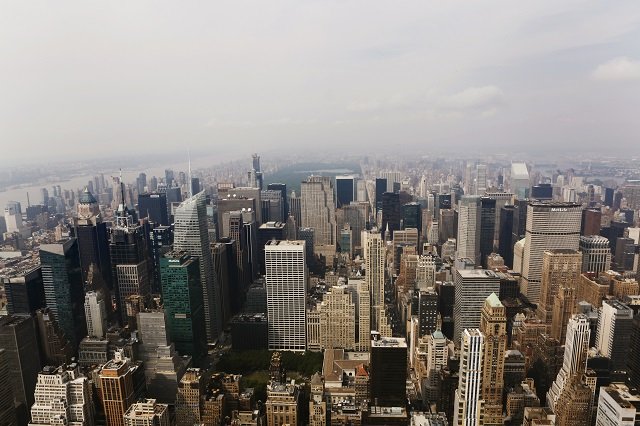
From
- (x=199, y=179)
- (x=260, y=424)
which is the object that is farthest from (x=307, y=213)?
(x=260, y=424)

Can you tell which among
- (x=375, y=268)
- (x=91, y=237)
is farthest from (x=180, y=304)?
(x=375, y=268)

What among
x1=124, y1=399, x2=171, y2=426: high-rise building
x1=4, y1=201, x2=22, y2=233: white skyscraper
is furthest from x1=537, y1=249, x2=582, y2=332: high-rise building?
x1=4, y1=201, x2=22, y2=233: white skyscraper

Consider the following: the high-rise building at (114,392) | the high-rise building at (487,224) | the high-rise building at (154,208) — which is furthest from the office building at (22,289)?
the high-rise building at (487,224)

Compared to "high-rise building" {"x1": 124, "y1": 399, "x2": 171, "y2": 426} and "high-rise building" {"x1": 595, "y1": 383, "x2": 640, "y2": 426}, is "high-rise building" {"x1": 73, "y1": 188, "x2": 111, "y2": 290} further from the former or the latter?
"high-rise building" {"x1": 595, "y1": 383, "x2": 640, "y2": 426}

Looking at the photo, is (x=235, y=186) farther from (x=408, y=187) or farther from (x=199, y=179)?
(x=408, y=187)

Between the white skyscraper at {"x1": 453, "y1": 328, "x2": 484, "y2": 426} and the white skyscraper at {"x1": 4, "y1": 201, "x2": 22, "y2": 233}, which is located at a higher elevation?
the white skyscraper at {"x1": 4, "y1": 201, "x2": 22, "y2": 233}

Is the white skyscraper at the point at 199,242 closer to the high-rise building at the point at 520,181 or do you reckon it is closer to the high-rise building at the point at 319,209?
the high-rise building at the point at 319,209
